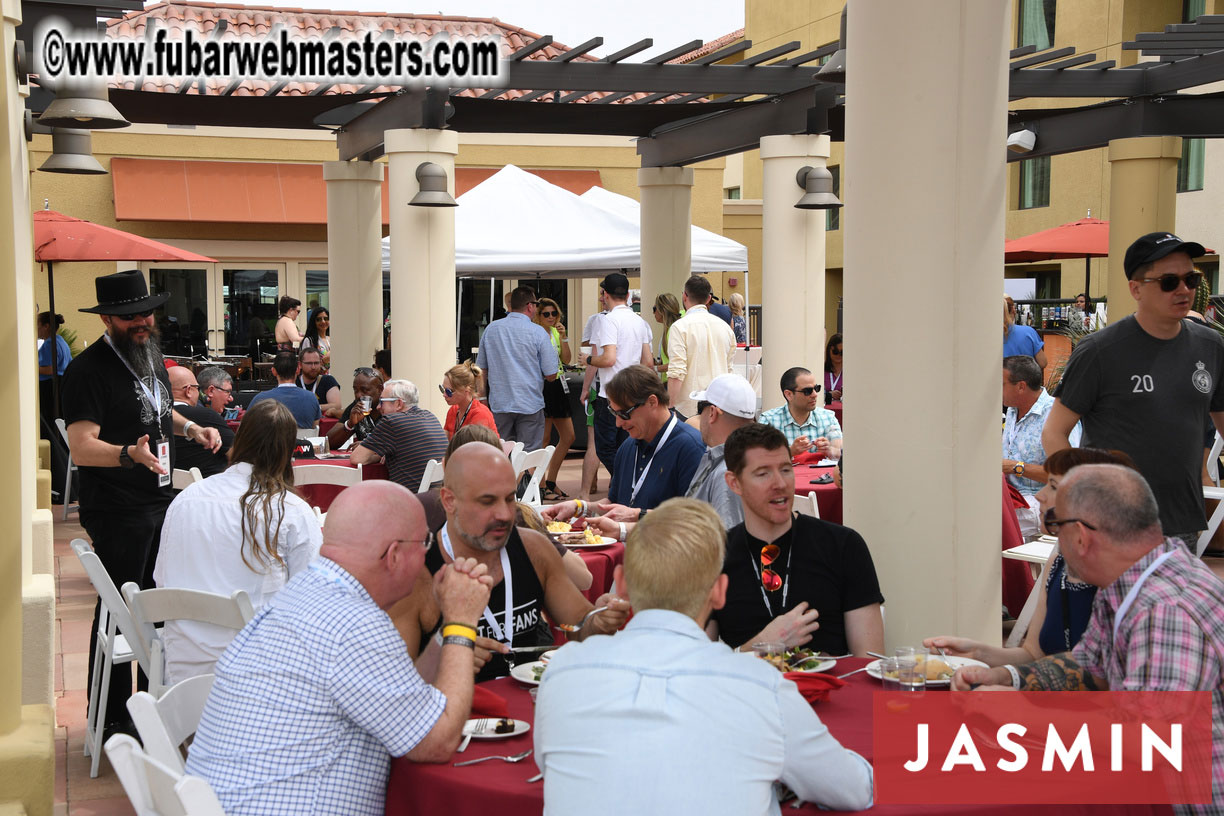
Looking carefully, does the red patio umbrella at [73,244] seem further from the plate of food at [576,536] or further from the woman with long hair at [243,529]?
the woman with long hair at [243,529]

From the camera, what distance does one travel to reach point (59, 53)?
703 cm

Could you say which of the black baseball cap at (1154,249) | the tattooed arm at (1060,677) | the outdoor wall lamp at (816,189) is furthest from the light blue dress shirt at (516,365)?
the tattooed arm at (1060,677)

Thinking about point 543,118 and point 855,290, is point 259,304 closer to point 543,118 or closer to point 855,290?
point 543,118

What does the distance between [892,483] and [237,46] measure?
871cm

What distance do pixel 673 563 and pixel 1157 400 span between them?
288 cm

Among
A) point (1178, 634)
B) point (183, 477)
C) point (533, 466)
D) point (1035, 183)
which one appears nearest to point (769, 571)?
point (1178, 634)

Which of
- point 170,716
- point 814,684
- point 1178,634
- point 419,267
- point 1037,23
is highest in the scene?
point 1037,23

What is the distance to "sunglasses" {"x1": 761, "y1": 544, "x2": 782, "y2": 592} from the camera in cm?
385

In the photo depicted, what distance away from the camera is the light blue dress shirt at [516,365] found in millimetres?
10695

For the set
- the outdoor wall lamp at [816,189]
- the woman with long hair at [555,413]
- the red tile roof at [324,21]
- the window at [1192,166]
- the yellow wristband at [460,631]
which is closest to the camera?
the yellow wristband at [460,631]

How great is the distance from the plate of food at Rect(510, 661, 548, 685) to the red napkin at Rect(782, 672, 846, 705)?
68 centimetres

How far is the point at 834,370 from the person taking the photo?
429 inches

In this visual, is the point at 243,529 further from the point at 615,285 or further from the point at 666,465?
the point at 615,285

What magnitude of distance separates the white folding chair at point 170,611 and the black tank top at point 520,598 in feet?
2.07
